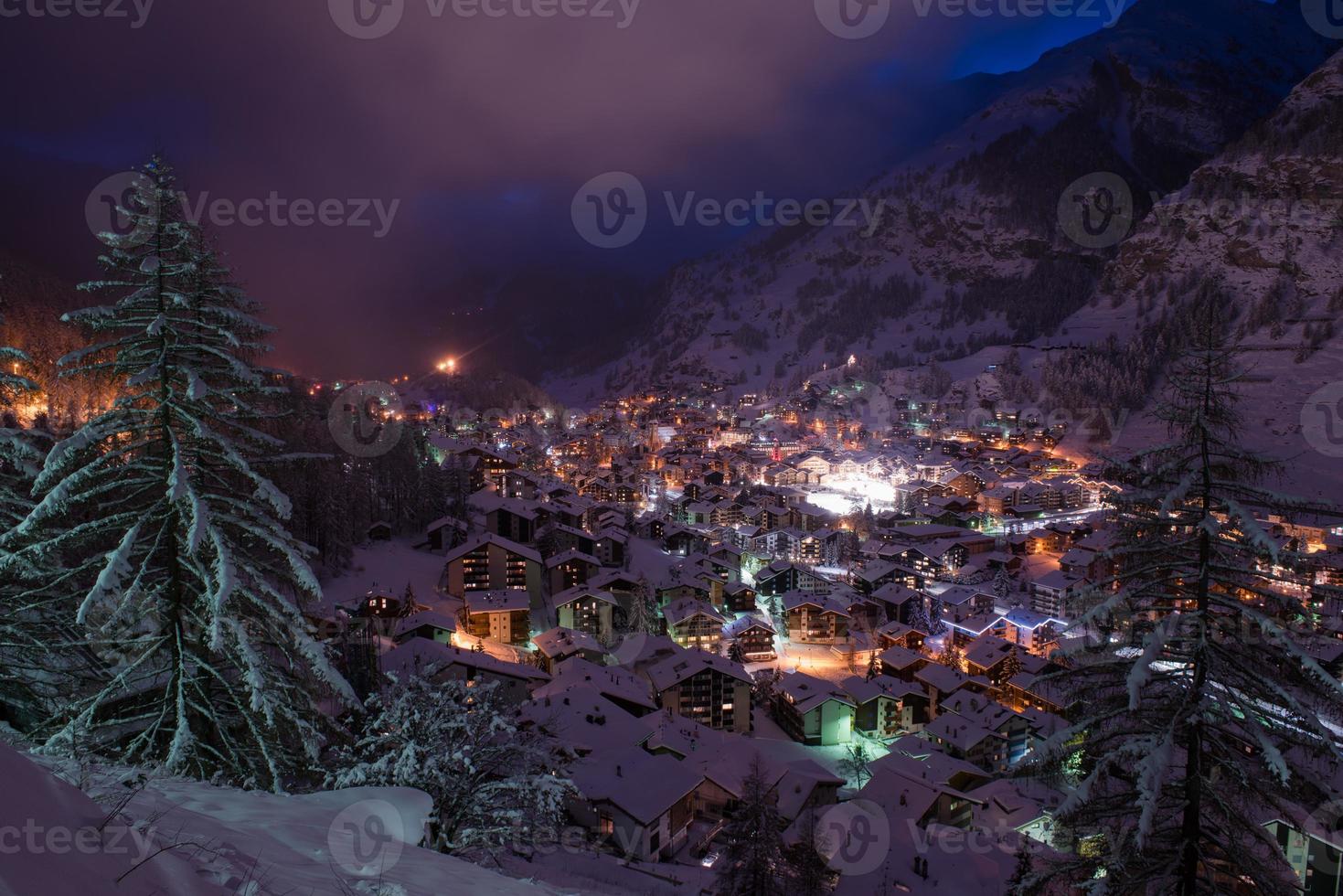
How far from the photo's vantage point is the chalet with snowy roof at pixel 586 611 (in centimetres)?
3194

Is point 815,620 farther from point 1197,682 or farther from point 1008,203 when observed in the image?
point 1008,203

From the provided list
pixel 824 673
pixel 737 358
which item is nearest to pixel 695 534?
pixel 824 673

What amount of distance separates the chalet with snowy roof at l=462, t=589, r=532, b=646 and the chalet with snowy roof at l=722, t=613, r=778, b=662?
38.4 feet

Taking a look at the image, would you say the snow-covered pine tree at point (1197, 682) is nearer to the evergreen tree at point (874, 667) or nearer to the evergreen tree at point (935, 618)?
the evergreen tree at point (874, 667)

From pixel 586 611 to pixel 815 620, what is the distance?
14.3 meters

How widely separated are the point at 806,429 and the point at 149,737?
92737mm

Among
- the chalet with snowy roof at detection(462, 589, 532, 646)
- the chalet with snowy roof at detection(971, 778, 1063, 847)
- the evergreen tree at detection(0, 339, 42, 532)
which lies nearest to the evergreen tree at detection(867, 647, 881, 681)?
the chalet with snowy roof at detection(971, 778, 1063, 847)

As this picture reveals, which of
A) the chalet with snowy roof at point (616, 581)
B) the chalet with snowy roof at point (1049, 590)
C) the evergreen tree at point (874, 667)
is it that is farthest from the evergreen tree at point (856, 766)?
the chalet with snowy roof at point (1049, 590)

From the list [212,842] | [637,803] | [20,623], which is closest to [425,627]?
[637,803]

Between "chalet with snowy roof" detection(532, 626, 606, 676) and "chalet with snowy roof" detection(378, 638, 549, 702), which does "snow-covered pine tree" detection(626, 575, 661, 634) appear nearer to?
"chalet with snowy roof" detection(532, 626, 606, 676)

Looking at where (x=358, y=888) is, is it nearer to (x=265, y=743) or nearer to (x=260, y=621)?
(x=265, y=743)

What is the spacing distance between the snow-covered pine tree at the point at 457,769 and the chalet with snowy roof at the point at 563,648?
17.4m

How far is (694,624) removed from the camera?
33.6 metres

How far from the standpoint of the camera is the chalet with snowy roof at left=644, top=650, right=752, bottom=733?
2598 centimetres
